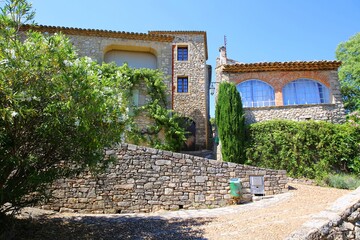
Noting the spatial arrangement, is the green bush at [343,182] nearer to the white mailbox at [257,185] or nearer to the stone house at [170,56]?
the white mailbox at [257,185]

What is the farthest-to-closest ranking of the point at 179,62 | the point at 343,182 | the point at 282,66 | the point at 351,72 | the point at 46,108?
the point at 351,72 < the point at 179,62 < the point at 282,66 < the point at 343,182 < the point at 46,108

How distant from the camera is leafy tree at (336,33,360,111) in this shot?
747 inches

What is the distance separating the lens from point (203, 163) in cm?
887

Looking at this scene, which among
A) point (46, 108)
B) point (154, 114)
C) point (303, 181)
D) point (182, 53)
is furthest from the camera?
point (182, 53)

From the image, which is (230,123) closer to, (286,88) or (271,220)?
(286,88)

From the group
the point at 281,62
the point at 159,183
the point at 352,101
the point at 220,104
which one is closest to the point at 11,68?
the point at 159,183

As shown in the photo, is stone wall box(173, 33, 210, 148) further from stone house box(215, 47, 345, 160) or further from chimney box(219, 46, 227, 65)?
stone house box(215, 47, 345, 160)

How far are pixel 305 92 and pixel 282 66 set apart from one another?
181 cm

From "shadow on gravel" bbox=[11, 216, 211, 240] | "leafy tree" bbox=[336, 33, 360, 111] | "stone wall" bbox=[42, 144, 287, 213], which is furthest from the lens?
"leafy tree" bbox=[336, 33, 360, 111]

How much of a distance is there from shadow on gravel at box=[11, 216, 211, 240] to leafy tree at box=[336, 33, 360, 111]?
17.7 meters

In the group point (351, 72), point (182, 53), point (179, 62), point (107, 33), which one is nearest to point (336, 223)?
point (179, 62)

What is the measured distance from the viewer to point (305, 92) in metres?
14.0

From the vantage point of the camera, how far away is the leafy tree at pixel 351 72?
19.0 metres

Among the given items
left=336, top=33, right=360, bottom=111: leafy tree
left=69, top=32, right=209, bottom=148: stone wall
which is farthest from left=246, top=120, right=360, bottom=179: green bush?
left=336, top=33, right=360, bottom=111: leafy tree
